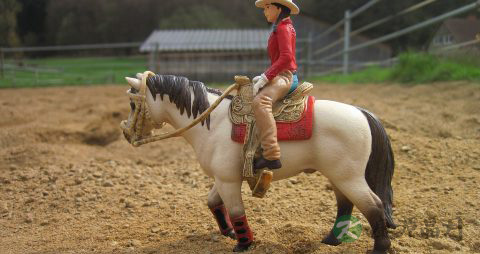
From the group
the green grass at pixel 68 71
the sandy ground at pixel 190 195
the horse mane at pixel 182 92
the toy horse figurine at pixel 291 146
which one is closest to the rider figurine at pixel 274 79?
the toy horse figurine at pixel 291 146

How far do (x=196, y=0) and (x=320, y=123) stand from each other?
17.5m

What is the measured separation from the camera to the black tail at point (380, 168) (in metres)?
2.31

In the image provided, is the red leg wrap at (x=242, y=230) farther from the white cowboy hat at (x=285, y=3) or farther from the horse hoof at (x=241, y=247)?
the white cowboy hat at (x=285, y=3)

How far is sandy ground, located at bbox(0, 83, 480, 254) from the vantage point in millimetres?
2719

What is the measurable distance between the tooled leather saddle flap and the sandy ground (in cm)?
86

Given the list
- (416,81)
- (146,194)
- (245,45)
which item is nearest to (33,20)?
(245,45)

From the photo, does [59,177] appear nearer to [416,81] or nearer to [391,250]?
[391,250]

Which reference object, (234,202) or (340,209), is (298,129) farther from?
(340,209)

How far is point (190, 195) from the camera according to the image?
368cm

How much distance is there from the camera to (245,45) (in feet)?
48.1

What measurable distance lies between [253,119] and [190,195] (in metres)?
1.59

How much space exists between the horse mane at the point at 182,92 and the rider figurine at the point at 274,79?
40 centimetres

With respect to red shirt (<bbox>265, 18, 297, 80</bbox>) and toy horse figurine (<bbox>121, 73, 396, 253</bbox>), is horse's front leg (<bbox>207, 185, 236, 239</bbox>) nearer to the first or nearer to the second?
toy horse figurine (<bbox>121, 73, 396, 253</bbox>)

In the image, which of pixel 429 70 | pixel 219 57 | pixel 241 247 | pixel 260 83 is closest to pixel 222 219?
pixel 241 247
